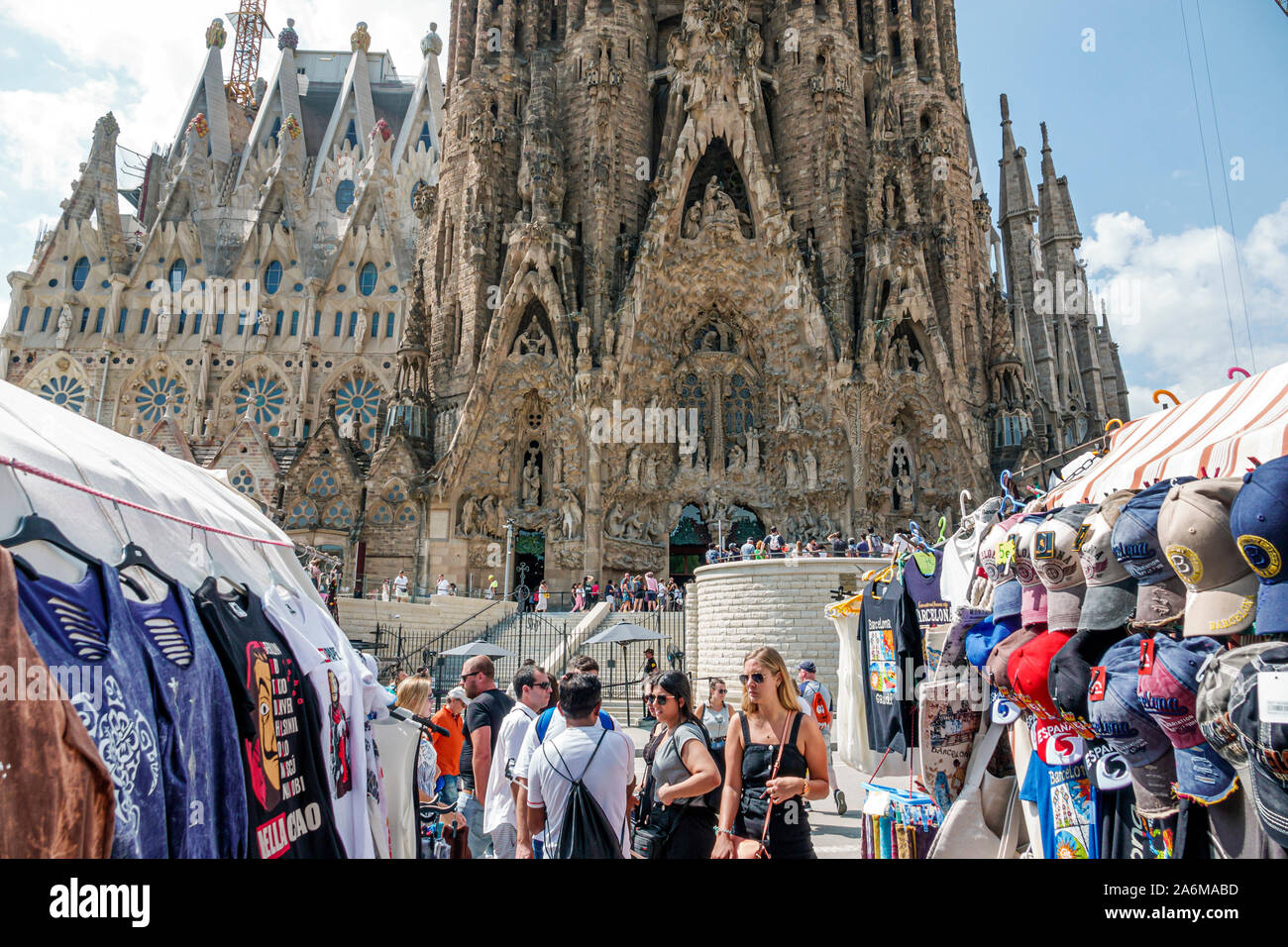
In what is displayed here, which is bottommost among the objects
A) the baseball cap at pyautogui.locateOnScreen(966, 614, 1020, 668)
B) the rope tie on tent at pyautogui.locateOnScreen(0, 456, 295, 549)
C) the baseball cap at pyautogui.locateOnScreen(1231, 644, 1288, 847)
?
the baseball cap at pyautogui.locateOnScreen(1231, 644, 1288, 847)

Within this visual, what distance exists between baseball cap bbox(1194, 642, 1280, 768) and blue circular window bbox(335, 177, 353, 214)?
50151 millimetres

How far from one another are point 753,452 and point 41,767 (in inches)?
955

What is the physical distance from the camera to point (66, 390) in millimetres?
36281

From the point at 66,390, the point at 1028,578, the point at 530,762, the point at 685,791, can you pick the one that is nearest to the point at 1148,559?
the point at 1028,578

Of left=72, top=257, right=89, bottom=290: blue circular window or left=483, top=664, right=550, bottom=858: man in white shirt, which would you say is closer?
left=483, top=664, right=550, bottom=858: man in white shirt

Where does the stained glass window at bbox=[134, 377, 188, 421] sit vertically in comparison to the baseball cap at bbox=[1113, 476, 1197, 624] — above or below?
above

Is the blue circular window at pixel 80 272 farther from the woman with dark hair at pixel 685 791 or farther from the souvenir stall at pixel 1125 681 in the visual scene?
the woman with dark hair at pixel 685 791

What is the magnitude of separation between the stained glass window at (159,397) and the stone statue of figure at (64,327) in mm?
3699

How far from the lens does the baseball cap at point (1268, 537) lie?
229 centimetres

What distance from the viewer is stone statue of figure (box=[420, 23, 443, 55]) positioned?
52.6 m

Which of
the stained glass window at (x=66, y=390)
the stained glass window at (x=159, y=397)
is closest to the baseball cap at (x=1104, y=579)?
the stained glass window at (x=159, y=397)

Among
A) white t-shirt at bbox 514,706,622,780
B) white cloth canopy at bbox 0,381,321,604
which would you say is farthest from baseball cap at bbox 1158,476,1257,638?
white cloth canopy at bbox 0,381,321,604

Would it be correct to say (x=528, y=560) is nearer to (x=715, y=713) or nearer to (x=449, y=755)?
(x=715, y=713)

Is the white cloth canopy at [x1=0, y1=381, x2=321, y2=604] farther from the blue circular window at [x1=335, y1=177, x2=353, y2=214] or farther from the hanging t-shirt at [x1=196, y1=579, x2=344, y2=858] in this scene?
the blue circular window at [x1=335, y1=177, x2=353, y2=214]
